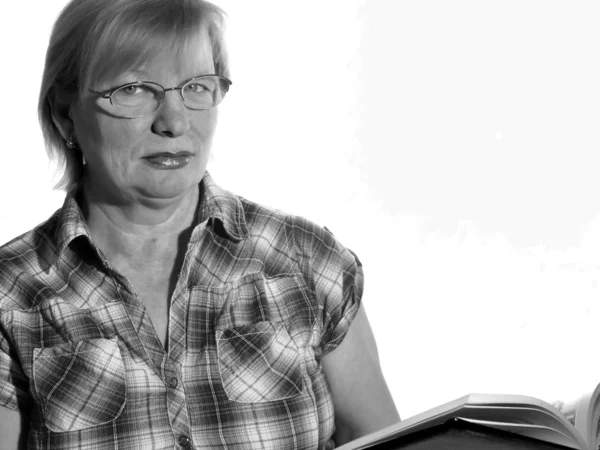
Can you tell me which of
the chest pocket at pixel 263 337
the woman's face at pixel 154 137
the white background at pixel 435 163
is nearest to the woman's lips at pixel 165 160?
the woman's face at pixel 154 137

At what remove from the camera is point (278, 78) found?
296 centimetres

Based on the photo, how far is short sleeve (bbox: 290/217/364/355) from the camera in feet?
4.98

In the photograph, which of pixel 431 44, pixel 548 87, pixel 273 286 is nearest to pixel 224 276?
pixel 273 286

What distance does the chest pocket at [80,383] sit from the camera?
140 cm

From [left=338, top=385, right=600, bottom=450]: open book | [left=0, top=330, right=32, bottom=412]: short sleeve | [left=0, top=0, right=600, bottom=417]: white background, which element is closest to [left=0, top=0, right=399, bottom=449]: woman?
[left=0, top=330, right=32, bottom=412]: short sleeve

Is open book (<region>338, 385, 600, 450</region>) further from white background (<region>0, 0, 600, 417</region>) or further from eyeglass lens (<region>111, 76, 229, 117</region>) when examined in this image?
white background (<region>0, 0, 600, 417</region>)

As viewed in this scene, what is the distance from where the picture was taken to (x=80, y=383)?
1422mm

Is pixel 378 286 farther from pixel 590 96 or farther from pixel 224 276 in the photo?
pixel 224 276

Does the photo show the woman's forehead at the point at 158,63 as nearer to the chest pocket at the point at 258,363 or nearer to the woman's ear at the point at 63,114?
the woman's ear at the point at 63,114

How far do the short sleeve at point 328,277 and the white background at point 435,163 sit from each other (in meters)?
1.36

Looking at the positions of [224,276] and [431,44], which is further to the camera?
[431,44]

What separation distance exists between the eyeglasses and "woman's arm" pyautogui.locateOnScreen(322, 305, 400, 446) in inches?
19.1

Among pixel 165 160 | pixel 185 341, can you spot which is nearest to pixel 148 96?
pixel 165 160

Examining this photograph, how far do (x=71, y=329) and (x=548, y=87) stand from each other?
7.24 ft
